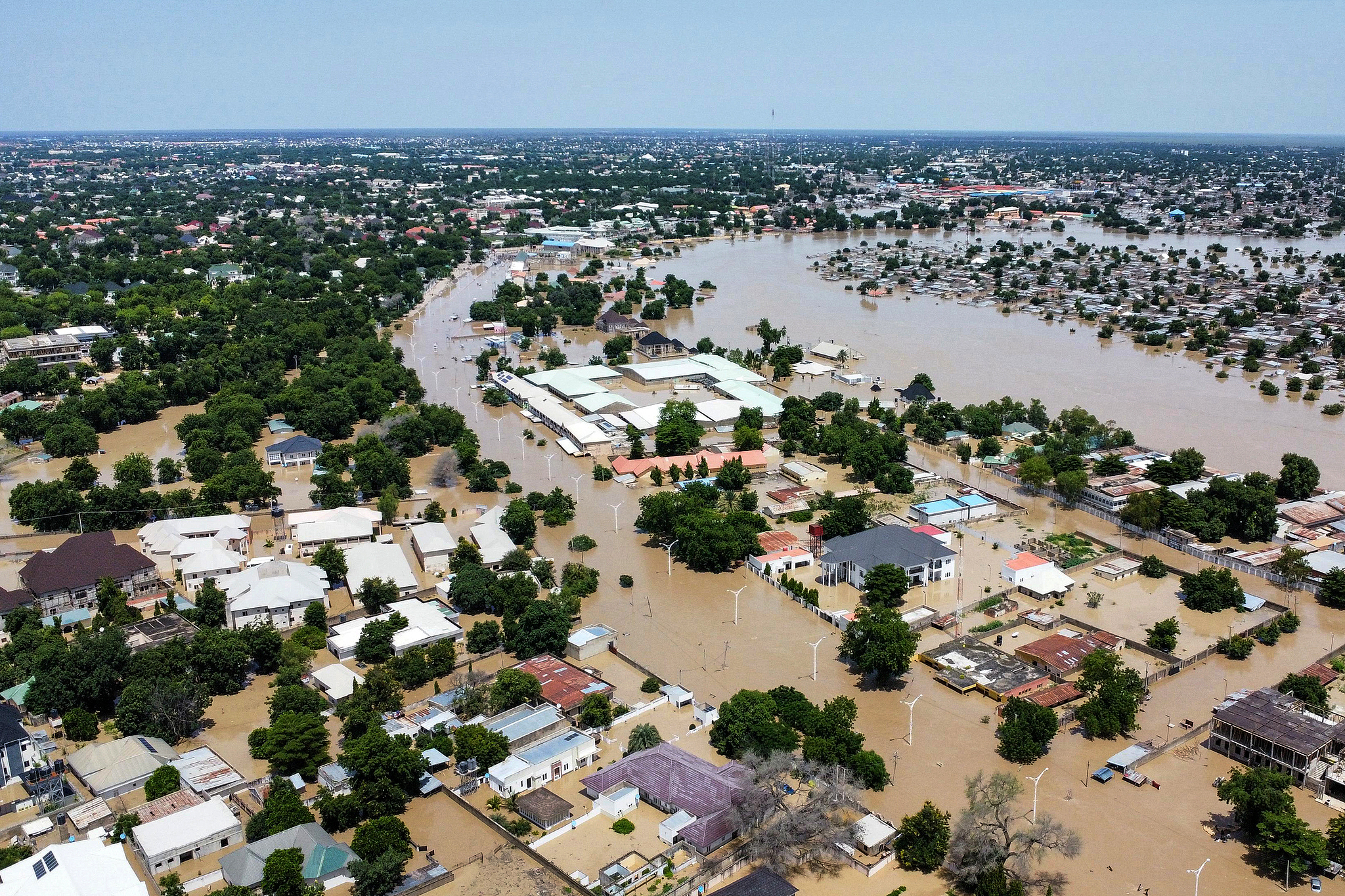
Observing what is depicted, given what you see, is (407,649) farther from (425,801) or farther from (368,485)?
(368,485)

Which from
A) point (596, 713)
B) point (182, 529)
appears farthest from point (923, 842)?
point (182, 529)

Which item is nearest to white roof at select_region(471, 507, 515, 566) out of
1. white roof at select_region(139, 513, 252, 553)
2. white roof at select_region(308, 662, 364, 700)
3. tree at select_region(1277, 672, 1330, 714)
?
white roof at select_region(308, 662, 364, 700)

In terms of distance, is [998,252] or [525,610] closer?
[525,610]

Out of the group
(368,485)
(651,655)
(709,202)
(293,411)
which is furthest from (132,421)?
(709,202)

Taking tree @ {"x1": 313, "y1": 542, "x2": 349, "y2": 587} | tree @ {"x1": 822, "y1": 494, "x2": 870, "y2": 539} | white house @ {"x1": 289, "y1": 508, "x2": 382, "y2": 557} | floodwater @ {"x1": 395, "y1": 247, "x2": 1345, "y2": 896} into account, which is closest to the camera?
floodwater @ {"x1": 395, "y1": 247, "x2": 1345, "y2": 896}

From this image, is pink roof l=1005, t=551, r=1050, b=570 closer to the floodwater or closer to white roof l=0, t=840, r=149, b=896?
the floodwater
